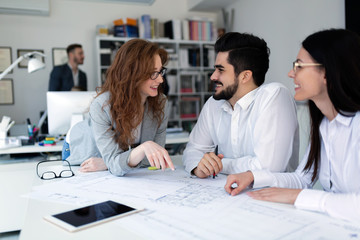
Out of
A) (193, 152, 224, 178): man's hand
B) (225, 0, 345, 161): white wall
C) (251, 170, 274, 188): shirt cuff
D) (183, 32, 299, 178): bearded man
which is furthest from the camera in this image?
(225, 0, 345, 161): white wall

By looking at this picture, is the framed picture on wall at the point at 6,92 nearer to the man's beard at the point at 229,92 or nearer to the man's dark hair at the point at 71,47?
the man's dark hair at the point at 71,47

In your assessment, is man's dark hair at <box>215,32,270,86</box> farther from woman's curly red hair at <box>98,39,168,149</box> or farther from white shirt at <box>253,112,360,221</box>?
white shirt at <box>253,112,360,221</box>

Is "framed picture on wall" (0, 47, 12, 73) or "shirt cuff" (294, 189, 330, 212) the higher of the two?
"framed picture on wall" (0, 47, 12, 73)

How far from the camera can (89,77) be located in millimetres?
5281

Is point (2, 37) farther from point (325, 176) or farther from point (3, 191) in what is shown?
point (325, 176)

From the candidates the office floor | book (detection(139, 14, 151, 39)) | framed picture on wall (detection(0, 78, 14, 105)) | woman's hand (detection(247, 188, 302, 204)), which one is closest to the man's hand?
woman's hand (detection(247, 188, 302, 204))

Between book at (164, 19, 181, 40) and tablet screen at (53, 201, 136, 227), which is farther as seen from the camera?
book at (164, 19, 181, 40)

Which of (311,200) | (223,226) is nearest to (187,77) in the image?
(311,200)

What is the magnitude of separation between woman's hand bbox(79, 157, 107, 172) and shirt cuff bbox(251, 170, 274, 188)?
71 centimetres

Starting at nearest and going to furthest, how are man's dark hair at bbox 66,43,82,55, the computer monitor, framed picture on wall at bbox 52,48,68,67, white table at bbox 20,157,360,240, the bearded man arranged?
1. white table at bbox 20,157,360,240
2. the bearded man
3. the computer monitor
4. man's dark hair at bbox 66,43,82,55
5. framed picture on wall at bbox 52,48,68,67

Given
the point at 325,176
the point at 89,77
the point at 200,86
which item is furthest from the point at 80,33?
the point at 325,176

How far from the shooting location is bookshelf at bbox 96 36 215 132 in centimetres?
538

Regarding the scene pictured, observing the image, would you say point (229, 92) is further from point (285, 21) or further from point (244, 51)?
point (285, 21)

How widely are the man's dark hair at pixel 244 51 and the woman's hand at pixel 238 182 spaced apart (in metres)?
0.66
